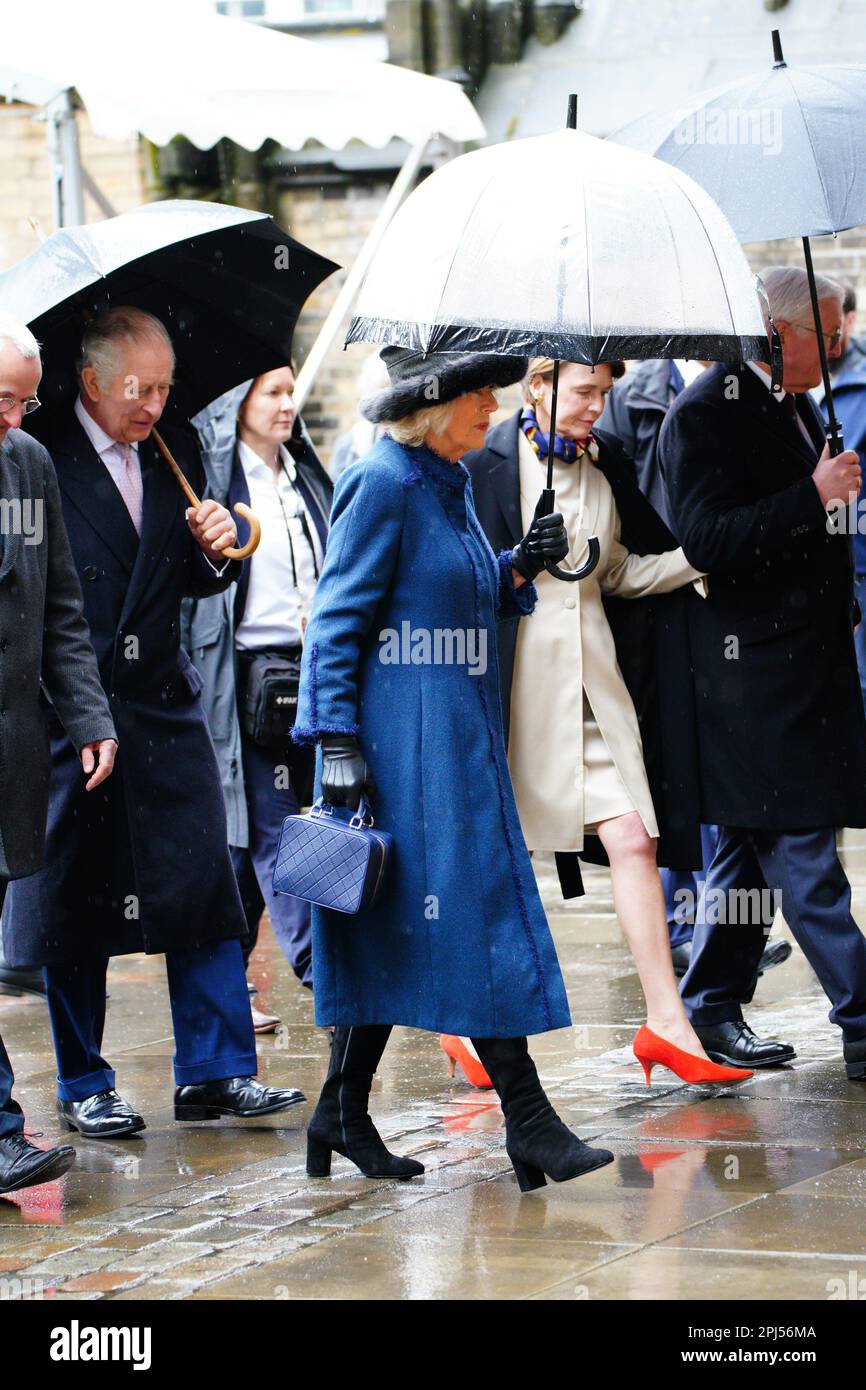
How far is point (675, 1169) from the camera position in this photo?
4.92 meters

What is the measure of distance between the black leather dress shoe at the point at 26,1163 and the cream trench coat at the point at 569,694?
145cm

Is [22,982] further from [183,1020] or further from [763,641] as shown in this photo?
[763,641]

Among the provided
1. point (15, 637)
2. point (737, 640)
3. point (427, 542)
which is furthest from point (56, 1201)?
point (737, 640)

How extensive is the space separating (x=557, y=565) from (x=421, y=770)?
3.48ft

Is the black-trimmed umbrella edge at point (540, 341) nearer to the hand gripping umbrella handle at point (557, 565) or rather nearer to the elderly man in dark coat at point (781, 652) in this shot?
the hand gripping umbrella handle at point (557, 565)

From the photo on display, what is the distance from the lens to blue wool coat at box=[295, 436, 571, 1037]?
15.6ft

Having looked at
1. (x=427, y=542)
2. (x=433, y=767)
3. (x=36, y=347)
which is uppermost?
(x=36, y=347)

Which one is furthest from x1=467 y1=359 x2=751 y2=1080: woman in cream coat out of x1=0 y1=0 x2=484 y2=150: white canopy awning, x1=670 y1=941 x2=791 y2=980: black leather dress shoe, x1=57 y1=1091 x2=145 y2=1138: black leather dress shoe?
x1=0 y1=0 x2=484 y2=150: white canopy awning

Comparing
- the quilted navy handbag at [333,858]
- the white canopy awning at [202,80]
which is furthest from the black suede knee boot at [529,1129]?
the white canopy awning at [202,80]

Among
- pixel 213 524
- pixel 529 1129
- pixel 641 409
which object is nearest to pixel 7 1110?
pixel 529 1129

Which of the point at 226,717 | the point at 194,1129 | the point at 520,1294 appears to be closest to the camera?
the point at 520,1294

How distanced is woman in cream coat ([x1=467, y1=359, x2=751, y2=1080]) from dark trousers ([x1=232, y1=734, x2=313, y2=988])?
1552 mm

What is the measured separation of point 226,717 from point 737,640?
5.99 feet

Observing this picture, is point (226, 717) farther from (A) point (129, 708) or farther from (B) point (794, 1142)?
(B) point (794, 1142)
